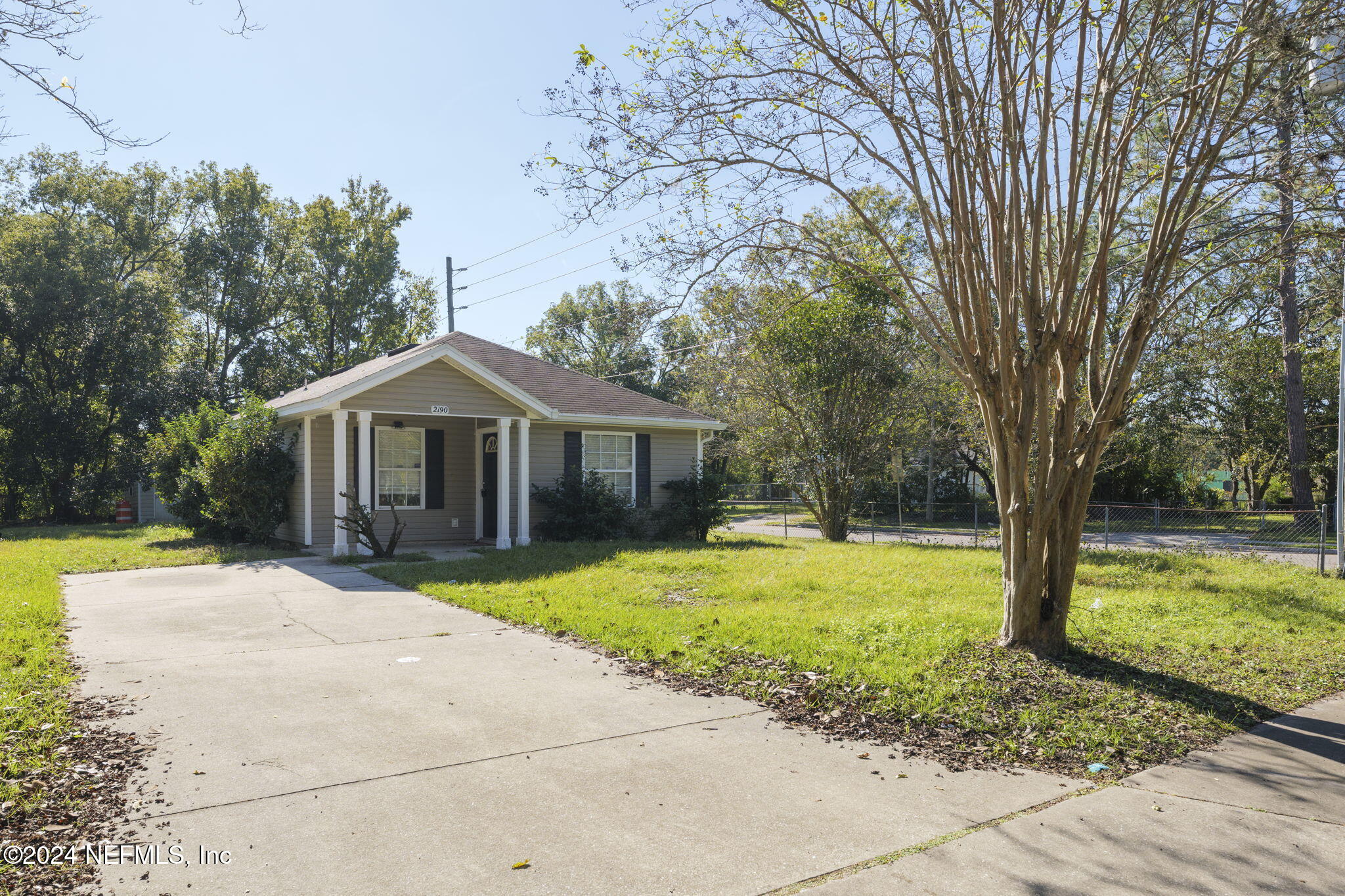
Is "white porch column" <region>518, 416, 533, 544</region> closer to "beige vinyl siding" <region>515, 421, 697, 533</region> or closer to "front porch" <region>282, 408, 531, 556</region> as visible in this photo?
"front porch" <region>282, 408, 531, 556</region>

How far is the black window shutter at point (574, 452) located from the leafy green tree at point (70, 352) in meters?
16.1

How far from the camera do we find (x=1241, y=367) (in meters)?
26.4

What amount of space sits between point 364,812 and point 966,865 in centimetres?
267

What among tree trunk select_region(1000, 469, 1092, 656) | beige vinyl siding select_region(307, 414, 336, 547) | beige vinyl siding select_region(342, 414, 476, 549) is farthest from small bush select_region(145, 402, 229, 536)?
tree trunk select_region(1000, 469, 1092, 656)

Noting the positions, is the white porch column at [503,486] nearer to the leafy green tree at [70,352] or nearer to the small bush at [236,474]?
the small bush at [236,474]

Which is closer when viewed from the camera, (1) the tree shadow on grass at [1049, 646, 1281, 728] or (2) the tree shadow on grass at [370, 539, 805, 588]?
(1) the tree shadow on grass at [1049, 646, 1281, 728]

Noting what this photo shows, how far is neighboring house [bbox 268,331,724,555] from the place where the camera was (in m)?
14.4

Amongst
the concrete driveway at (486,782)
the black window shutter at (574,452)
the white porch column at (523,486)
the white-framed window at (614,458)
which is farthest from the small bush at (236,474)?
the concrete driveway at (486,782)

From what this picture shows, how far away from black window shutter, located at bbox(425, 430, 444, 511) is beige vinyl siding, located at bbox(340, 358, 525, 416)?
1815 millimetres

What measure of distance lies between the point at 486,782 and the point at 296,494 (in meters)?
13.3

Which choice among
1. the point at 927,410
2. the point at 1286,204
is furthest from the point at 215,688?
the point at 927,410

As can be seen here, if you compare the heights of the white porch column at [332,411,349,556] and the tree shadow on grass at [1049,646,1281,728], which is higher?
the white porch column at [332,411,349,556]

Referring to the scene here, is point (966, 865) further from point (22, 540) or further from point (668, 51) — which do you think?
point (22, 540)

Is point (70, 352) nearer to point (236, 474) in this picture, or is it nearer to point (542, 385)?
point (236, 474)
